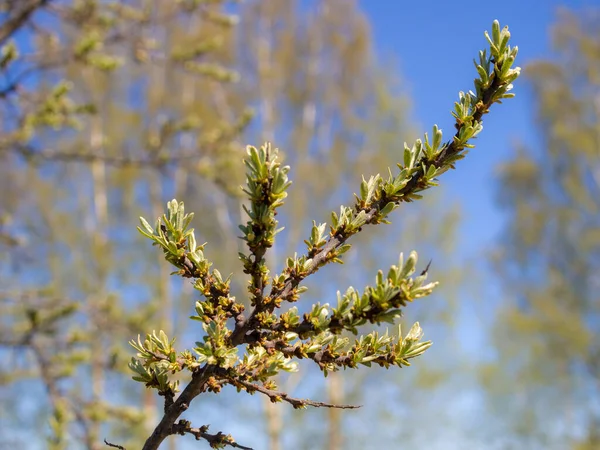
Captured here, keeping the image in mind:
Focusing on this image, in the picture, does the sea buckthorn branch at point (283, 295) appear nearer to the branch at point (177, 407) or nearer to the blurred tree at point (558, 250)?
the branch at point (177, 407)

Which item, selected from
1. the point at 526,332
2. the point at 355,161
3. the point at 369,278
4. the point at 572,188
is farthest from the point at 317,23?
the point at 526,332

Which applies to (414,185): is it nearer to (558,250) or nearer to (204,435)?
(204,435)

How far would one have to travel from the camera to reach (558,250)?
1225 cm

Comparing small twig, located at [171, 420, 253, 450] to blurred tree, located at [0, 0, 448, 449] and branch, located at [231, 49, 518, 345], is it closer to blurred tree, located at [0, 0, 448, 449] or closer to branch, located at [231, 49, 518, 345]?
branch, located at [231, 49, 518, 345]

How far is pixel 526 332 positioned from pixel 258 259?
42.1ft

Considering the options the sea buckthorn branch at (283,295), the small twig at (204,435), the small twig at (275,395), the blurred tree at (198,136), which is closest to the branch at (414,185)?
the sea buckthorn branch at (283,295)

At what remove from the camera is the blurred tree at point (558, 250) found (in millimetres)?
11375

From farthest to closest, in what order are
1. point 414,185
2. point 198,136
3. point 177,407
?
point 198,136, point 414,185, point 177,407

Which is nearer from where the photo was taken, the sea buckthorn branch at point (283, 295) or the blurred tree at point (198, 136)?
the sea buckthorn branch at point (283, 295)

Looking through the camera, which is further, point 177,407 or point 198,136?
point 198,136

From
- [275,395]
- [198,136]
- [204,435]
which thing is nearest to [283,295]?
[275,395]

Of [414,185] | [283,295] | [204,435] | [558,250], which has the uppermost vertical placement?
[558,250]

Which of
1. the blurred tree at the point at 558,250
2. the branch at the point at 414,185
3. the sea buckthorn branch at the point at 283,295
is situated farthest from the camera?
the blurred tree at the point at 558,250

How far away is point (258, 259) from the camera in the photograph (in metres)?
0.99
